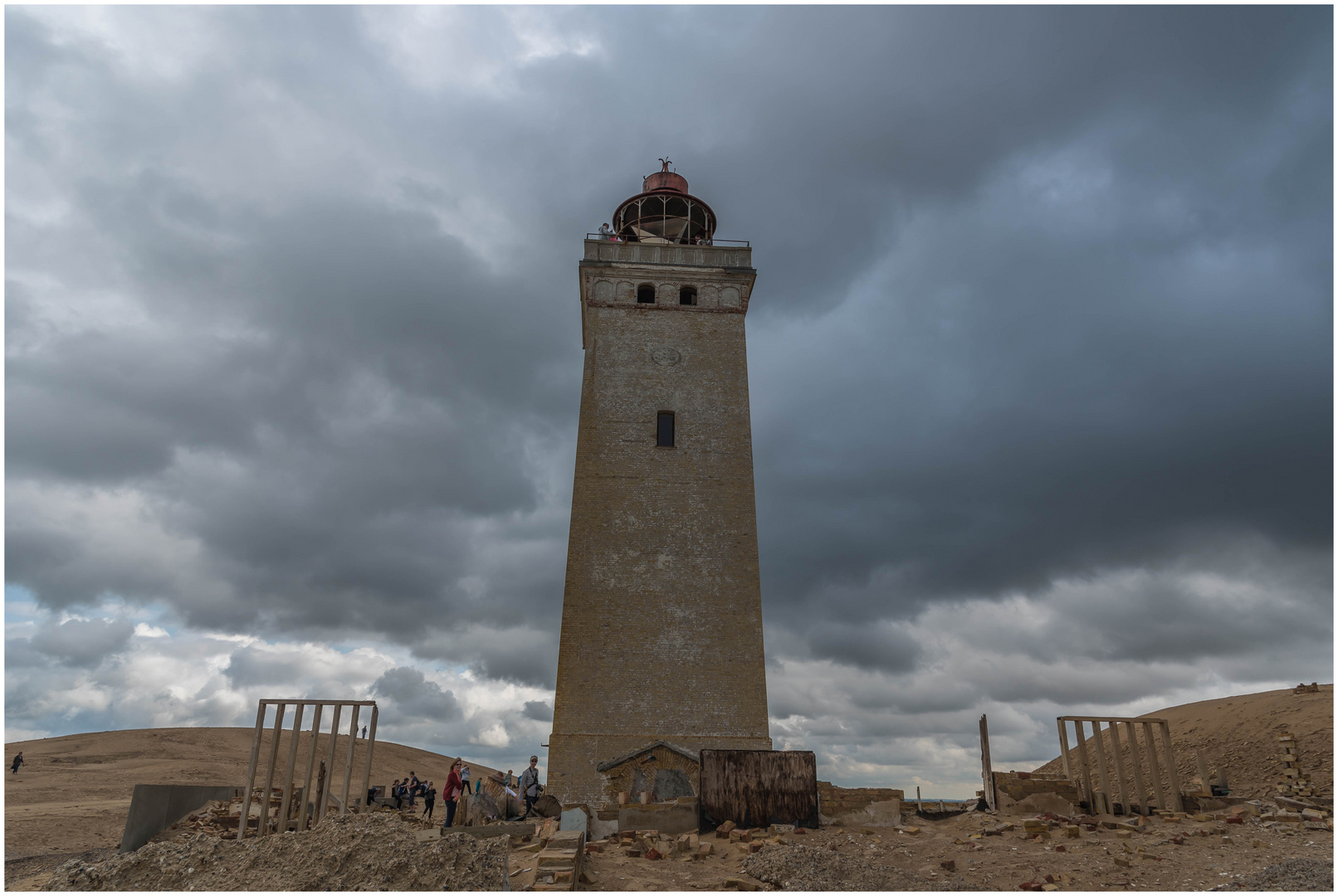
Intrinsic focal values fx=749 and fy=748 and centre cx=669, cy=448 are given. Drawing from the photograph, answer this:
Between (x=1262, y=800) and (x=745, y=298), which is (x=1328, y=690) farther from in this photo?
(x=745, y=298)

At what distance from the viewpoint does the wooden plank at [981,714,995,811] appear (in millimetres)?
16188

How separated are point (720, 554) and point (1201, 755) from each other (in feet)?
45.5

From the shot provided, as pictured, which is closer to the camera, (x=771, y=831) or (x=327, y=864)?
(x=327, y=864)

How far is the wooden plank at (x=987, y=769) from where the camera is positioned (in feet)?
53.1

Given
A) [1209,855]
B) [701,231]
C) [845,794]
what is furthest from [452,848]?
[701,231]

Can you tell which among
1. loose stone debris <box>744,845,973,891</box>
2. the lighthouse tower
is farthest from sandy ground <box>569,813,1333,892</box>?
the lighthouse tower

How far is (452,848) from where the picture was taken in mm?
10375

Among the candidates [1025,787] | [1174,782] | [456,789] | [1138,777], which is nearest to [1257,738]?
[1174,782]

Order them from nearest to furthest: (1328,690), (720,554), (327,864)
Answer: (327,864) < (720,554) < (1328,690)

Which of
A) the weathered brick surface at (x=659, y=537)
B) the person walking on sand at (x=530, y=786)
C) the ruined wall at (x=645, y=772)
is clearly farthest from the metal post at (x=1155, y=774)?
the person walking on sand at (x=530, y=786)

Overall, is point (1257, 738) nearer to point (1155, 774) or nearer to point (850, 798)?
point (1155, 774)

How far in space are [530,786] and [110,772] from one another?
111 feet

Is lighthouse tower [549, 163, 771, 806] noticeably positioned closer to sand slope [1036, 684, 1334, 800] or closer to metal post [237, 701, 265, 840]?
metal post [237, 701, 265, 840]

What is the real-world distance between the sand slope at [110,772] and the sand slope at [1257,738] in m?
28.1
